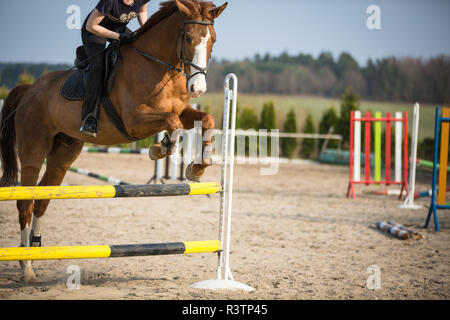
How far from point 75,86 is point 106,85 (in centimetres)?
35

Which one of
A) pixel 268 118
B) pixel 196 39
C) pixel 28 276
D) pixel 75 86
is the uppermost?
pixel 196 39

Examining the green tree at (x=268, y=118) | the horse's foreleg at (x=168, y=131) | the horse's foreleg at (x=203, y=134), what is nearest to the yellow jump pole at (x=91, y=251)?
the horse's foreleg at (x=203, y=134)

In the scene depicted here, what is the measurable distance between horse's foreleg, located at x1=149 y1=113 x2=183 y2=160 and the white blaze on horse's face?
25cm

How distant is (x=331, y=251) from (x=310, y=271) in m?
1.03

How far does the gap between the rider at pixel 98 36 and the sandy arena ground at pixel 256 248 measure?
4.57 feet

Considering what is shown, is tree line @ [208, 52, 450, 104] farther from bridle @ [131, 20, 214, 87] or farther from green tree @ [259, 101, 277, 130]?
bridle @ [131, 20, 214, 87]

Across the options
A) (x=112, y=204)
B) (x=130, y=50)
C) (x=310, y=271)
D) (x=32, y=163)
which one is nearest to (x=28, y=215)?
(x=32, y=163)

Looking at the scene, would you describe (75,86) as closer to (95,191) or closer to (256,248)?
(95,191)

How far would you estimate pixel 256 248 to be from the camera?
17.5 ft

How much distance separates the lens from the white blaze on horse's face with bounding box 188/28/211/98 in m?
3.31

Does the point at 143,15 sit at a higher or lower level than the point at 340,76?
lower

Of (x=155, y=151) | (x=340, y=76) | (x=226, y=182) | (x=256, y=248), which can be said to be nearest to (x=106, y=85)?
(x=155, y=151)

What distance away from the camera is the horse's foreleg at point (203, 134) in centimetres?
342

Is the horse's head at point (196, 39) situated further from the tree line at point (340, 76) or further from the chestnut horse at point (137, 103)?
the tree line at point (340, 76)
